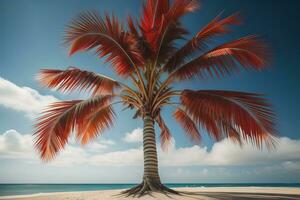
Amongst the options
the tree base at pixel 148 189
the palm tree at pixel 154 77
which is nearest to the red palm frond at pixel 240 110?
the palm tree at pixel 154 77

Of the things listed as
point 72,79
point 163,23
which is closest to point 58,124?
point 72,79

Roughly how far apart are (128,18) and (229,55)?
120 inches

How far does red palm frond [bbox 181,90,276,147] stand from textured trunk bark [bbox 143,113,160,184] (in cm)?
131

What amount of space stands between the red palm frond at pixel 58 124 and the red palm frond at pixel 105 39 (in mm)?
1442

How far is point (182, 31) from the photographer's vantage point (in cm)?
765

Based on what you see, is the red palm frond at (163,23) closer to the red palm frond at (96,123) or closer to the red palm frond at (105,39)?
the red palm frond at (105,39)

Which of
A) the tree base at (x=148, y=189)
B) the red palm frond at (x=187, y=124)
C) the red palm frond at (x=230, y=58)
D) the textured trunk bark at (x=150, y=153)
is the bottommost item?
the tree base at (x=148, y=189)

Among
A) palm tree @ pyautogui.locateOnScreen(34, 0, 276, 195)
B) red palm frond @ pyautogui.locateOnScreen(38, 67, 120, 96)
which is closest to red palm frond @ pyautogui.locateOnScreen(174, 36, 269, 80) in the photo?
palm tree @ pyautogui.locateOnScreen(34, 0, 276, 195)

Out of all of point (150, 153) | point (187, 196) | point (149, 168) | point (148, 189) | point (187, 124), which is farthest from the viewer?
point (187, 124)

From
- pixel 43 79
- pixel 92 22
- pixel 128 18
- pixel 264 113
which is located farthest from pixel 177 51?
pixel 43 79

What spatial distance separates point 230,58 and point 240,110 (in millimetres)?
1489

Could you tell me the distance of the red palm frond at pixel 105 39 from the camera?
675 centimetres

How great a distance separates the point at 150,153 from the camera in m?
6.80

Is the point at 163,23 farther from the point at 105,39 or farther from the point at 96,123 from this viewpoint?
the point at 96,123
